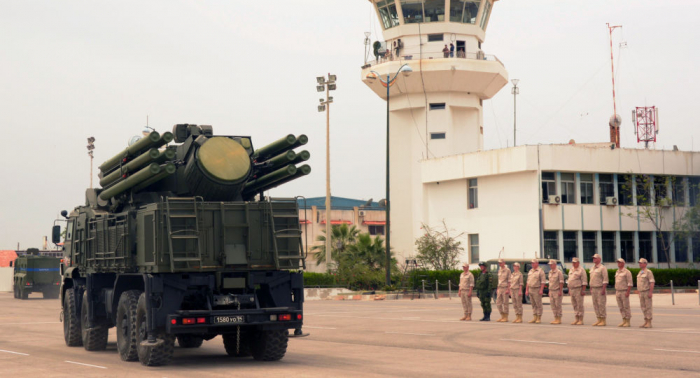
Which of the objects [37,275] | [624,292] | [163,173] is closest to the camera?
[163,173]

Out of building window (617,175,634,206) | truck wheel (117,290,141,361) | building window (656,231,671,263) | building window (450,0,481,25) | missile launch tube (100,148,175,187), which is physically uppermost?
building window (450,0,481,25)

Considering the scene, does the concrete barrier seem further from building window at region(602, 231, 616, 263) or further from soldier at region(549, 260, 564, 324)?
soldier at region(549, 260, 564, 324)

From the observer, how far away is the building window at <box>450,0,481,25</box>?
2228 inches

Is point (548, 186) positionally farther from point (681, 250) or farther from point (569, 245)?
point (681, 250)

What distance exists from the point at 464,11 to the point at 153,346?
47576 mm

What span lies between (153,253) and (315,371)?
324 centimetres

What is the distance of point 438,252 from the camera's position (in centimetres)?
4944

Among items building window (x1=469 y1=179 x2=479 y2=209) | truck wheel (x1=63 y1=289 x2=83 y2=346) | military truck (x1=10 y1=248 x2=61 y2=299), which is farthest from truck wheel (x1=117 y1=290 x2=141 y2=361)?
building window (x1=469 y1=179 x2=479 y2=209)

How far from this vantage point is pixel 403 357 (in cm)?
1488

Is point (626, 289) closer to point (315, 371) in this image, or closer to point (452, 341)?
point (452, 341)

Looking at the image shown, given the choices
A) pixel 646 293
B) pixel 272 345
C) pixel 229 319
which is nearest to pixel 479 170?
pixel 646 293

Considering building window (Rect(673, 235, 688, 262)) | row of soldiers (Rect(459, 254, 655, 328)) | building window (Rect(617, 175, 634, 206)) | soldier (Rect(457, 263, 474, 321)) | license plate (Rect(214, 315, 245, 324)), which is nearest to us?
license plate (Rect(214, 315, 245, 324))

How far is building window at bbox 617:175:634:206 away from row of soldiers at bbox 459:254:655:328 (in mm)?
27895

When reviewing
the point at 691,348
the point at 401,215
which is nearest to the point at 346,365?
the point at 691,348
